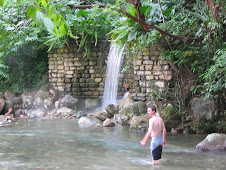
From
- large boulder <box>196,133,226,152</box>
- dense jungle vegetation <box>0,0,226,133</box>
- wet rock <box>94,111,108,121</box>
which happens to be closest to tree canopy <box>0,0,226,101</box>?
dense jungle vegetation <box>0,0,226,133</box>

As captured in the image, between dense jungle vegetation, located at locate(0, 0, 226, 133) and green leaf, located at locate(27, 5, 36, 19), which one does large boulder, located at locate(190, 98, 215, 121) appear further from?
green leaf, located at locate(27, 5, 36, 19)

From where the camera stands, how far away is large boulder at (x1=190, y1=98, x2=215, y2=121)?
8508mm

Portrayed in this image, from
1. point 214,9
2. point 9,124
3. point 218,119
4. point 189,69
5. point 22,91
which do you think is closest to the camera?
point 214,9

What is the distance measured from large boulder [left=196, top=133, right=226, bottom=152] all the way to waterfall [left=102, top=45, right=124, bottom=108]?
20.3 ft

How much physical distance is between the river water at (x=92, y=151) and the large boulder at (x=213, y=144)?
20cm

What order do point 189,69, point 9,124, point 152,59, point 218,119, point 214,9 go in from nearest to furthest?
point 214,9 → point 218,119 → point 189,69 → point 152,59 → point 9,124

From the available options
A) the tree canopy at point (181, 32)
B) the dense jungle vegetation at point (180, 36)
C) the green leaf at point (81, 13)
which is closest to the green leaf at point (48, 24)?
the dense jungle vegetation at point (180, 36)

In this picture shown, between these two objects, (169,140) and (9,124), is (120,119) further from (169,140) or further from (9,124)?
(9,124)

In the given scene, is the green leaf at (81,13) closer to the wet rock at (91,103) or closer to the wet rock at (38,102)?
the wet rock at (91,103)

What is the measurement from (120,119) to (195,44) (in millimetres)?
3577

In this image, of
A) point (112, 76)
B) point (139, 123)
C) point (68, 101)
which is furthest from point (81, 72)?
point (139, 123)

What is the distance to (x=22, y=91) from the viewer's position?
14.8 meters

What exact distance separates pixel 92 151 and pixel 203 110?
3605mm

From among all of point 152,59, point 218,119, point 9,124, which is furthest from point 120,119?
point 9,124
